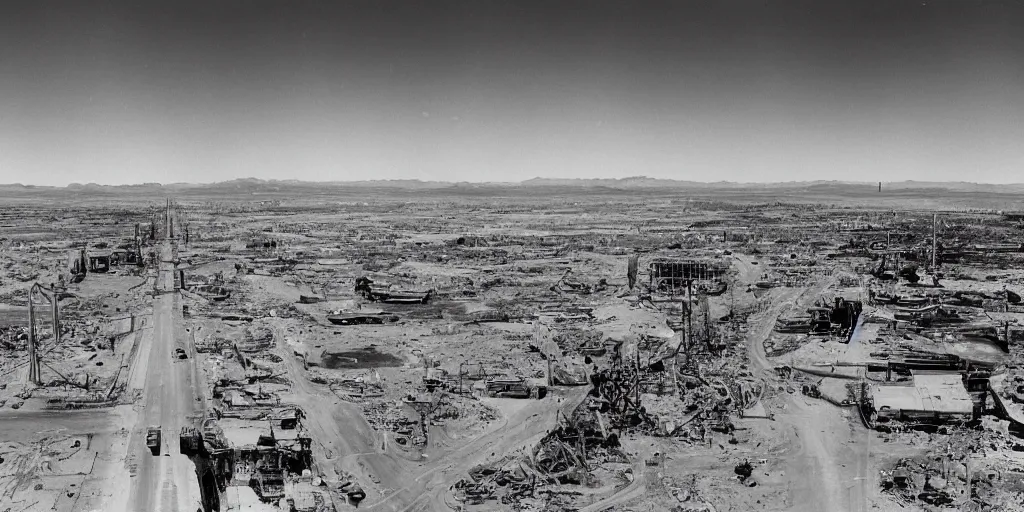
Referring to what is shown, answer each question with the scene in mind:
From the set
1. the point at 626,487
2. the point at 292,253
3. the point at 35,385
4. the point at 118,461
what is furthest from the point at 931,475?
the point at 292,253

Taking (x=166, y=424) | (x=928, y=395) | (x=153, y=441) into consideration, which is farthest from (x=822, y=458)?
(x=166, y=424)

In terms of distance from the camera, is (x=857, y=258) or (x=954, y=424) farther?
(x=857, y=258)

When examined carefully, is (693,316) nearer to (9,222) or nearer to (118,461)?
(118,461)

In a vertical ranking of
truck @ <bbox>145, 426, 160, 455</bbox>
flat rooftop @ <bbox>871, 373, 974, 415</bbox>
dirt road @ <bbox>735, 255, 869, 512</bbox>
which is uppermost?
flat rooftop @ <bbox>871, 373, 974, 415</bbox>

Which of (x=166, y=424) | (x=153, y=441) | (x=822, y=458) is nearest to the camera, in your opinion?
(x=822, y=458)

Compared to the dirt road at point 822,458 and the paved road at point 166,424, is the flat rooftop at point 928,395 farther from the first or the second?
the paved road at point 166,424

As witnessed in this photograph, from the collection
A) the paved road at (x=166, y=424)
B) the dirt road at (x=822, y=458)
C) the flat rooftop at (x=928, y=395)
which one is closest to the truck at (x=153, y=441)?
the paved road at (x=166, y=424)

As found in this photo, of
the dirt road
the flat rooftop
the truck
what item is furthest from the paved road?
the flat rooftop

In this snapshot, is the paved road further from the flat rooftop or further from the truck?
the flat rooftop

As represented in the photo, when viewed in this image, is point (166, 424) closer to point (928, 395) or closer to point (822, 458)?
point (822, 458)
